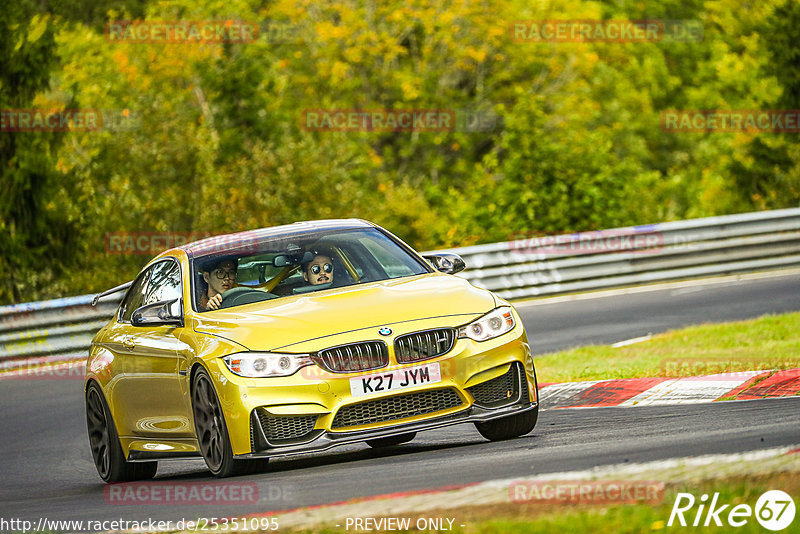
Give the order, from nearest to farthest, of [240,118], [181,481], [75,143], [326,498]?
[326,498], [181,481], [75,143], [240,118]

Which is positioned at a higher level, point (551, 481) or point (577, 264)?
point (551, 481)

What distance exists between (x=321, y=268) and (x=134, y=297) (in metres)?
1.78

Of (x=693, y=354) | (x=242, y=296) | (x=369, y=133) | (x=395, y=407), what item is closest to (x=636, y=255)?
(x=693, y=354)

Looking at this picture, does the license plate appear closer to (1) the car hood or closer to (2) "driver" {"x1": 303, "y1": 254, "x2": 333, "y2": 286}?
(1) the car hood

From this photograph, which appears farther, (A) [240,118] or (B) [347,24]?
(B) [347,24]

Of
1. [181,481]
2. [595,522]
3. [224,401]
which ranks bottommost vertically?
[181,481]

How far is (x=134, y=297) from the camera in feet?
34.6

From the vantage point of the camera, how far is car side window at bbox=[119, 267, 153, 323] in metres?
10.4

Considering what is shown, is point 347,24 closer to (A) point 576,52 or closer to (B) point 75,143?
(A) point 576,52

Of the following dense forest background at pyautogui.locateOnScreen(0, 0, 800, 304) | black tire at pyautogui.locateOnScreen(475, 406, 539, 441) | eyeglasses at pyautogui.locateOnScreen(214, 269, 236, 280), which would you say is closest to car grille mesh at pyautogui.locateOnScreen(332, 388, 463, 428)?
black tire at pyautogui.locateOnScreen(475, 406, 539, 441)

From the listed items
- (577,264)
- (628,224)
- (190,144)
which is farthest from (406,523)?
(190,144)

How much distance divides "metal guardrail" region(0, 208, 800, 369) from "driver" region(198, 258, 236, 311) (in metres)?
12.4

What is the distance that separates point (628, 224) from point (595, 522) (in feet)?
75.1

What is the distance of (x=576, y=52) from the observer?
167 feet
